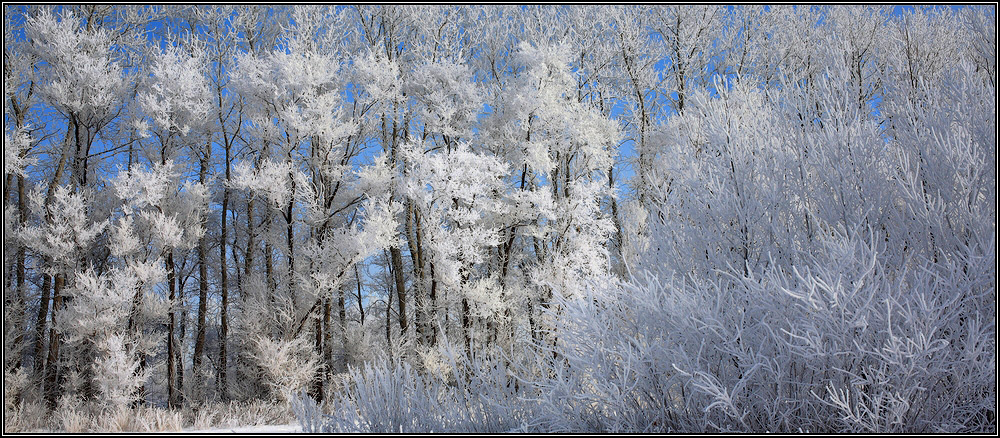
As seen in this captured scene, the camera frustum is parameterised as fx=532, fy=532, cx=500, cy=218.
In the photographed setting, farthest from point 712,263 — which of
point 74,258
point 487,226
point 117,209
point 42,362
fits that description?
point 42,362

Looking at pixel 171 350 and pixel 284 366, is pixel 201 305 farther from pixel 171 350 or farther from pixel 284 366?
pixel 284 366

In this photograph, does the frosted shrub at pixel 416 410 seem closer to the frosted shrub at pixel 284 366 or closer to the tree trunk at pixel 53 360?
the frosted shrub at pixel 284 366

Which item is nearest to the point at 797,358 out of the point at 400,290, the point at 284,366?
the point at 284,366

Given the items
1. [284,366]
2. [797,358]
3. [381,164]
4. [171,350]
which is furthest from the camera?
[381,164]

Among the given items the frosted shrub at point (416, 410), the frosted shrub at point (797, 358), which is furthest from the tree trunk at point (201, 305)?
the frosted shrub at point (797, 358)

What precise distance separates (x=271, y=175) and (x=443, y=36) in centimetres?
604

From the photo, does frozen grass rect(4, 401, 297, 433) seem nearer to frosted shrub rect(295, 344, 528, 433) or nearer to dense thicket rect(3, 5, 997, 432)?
dense thicket rect(3, 5, 997, 432)

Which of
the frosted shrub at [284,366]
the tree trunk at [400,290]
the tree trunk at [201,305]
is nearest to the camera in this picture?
the frosted shrub at [284,366]

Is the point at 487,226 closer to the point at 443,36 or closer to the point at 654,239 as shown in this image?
the point at 443,36

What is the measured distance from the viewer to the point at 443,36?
14.8 m

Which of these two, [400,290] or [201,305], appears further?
[201,305]

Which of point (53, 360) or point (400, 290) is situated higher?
point (400, 290)

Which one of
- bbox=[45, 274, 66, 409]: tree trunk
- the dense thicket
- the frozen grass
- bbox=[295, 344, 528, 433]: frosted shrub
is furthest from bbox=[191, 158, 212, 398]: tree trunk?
bbox=[295, 344, 528, 433]: frosted shrub

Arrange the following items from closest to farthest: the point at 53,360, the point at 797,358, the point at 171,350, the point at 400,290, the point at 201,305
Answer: the point at 797,358, the point at 53,360, the point at 171,350, the point at 400,290, the point at 201,305
